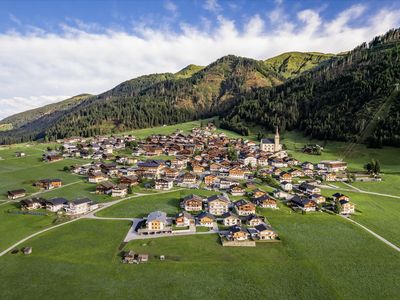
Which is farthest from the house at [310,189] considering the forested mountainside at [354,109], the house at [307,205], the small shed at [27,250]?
the small shed at [27,250]

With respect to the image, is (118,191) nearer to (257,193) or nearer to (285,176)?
(257,193)

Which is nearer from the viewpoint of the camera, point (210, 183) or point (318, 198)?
point (318, 198)

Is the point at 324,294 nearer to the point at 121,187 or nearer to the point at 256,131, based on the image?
the point at 121,187

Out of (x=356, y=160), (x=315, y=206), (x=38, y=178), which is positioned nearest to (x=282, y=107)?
(x=356, y=160)

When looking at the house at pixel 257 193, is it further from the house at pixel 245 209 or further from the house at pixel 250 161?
the house at pixel 250 161

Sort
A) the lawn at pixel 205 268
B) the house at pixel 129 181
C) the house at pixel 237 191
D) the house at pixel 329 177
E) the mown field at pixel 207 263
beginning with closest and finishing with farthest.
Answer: the lawn at pixel 205 268, the mown field at pixel 207 263, the house at pixel 237 191, the house at pixel 129 181, the house at pixel 329 177

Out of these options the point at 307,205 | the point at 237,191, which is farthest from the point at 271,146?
the point at 307,205
